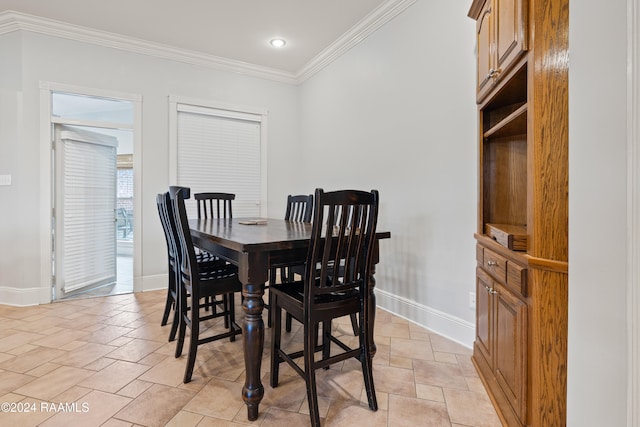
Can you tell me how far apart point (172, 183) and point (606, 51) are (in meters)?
3.99

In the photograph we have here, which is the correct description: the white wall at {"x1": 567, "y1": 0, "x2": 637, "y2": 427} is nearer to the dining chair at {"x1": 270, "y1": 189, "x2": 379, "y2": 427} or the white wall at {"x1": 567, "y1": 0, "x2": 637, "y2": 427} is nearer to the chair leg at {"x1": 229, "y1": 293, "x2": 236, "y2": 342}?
the dining chair at {"x1": 270, "y1": 189, "x2": 379, "y2": 427}

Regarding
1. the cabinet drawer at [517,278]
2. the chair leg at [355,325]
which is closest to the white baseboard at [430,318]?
the chair leg at [355,325]

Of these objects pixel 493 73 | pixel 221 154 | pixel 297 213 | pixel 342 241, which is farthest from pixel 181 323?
pixel 221 154

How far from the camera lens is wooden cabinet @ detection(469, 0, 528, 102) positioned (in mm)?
1271

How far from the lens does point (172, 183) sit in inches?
151

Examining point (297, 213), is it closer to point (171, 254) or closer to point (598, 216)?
point (171, 254)

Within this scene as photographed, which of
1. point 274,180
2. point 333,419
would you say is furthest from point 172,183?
point 333,419

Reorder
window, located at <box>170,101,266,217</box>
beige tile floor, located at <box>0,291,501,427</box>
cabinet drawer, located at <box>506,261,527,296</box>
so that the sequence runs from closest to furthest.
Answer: cabinet drawer, located at <box>506,261,527,296</box>
beige tile floor, located at <box>0,291,501,427</box>
window, located at <box>170,101,266,217</box>

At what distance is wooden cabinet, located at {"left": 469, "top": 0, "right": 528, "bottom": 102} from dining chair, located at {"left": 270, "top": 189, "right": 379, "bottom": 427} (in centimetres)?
85

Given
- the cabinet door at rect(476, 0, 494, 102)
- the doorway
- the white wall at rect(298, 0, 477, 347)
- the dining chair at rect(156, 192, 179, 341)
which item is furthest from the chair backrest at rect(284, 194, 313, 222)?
the doorway

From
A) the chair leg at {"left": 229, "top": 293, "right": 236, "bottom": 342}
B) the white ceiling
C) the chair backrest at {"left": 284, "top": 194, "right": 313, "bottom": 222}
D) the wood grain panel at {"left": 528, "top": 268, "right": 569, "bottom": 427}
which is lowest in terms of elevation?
the chair leg at {"left": 229, "top": 293, "right": 236, "bottom": 342}

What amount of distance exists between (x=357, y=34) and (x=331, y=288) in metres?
2.93

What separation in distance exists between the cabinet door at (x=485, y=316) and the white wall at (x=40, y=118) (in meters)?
3.49

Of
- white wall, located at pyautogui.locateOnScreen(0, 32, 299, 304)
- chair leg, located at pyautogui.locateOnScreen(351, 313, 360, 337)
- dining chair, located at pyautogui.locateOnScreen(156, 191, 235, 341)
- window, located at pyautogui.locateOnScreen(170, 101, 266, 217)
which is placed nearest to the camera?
dining chair, located at pyautogui.locateOnScreen(156, 191, 235, 341)
